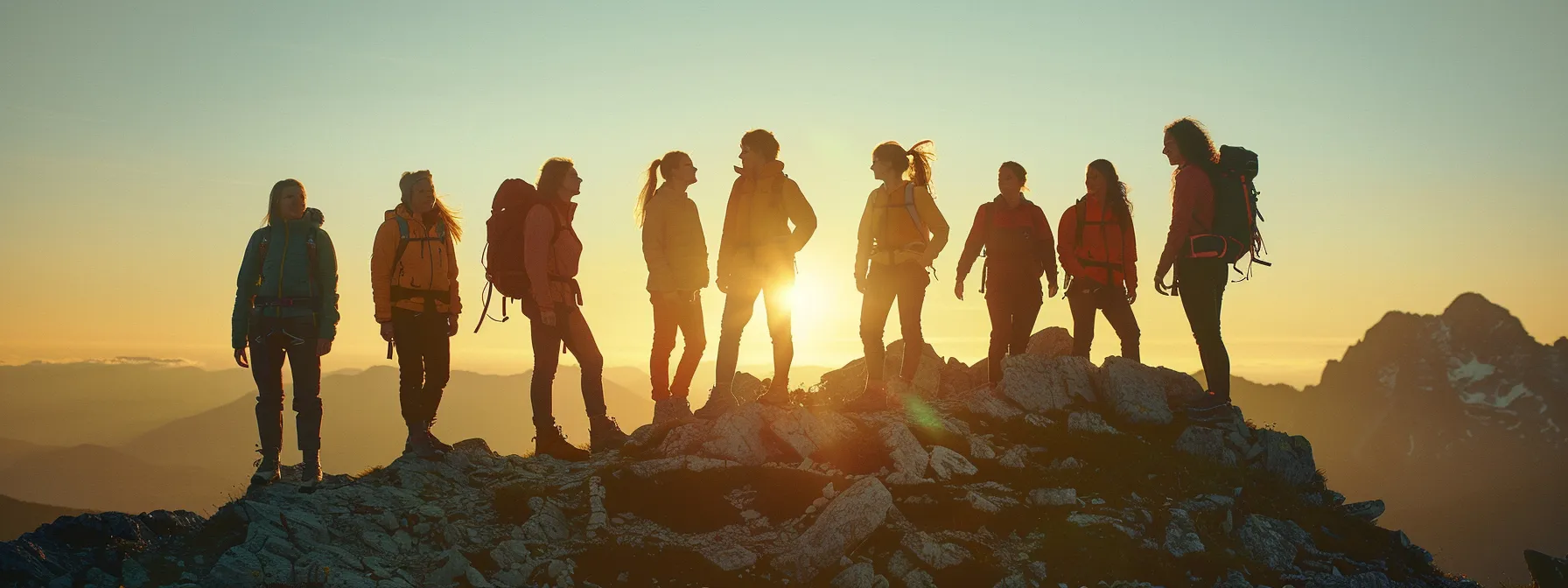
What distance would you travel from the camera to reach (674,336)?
42.3ft

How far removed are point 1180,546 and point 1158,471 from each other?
1966 mm

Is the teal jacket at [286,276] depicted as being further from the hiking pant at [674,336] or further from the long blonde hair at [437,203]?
the hiking pant at [674,336]

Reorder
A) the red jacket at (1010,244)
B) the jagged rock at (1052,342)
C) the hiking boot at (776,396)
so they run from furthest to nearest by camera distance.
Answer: the jagged rock at (1052,342), the red jacket at (1010,244), the hiking boot at (776,396)

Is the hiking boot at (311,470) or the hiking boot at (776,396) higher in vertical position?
the hiking boot at (776,396)

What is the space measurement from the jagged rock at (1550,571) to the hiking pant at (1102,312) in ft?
20.1

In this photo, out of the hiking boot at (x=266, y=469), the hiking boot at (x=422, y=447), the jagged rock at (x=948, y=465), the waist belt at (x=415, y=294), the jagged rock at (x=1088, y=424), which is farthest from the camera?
the jagged rock at (x=1088, y=424)

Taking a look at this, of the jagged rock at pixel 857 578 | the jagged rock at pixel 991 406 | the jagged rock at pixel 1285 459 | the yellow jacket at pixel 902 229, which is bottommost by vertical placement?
the jagged rock at pixel 857 578

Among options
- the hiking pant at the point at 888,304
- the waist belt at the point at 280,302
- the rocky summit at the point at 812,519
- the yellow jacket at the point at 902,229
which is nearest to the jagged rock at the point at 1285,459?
the rocky summit at the point at 812,519

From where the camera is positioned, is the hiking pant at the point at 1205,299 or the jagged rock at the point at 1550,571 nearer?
the hiking pant at the point at 1205,299

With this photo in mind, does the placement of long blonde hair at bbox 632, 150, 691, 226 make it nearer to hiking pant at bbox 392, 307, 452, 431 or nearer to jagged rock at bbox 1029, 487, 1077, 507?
hiking pant at bbox 392, 307, 452, 431

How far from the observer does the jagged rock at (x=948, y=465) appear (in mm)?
11867

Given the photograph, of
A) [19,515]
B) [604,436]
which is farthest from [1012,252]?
[19,515]

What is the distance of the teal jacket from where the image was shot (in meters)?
10.7

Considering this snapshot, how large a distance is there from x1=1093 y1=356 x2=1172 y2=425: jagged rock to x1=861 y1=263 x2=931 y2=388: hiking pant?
3581 millimetres
